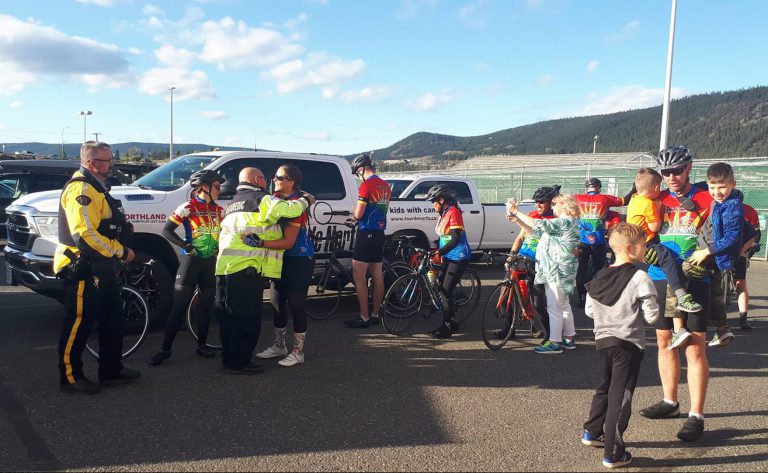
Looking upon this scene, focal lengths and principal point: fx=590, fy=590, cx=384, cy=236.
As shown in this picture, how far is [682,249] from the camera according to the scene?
14.4ft

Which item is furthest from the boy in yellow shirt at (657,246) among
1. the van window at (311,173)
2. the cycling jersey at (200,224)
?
the van window at (311,173)

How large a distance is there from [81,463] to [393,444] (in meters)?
1.98

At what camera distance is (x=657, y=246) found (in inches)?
174

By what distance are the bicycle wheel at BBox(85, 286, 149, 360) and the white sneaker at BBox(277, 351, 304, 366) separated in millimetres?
1497

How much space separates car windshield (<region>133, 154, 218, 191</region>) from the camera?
25.1 feet

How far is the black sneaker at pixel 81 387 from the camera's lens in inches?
191

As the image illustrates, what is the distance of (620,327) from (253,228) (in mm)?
3078

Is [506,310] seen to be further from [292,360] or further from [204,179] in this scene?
[204,179]

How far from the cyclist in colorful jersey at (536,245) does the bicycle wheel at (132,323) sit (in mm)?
3917

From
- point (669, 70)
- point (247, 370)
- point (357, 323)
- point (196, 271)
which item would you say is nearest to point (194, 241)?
point (196, 271)

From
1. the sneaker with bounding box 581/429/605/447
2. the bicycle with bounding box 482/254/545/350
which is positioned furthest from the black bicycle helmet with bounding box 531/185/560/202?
the sneaker with bounding box 581/429/605/447

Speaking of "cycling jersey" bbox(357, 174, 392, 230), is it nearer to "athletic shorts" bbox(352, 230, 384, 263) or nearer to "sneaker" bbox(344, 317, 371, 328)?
"athletic shorts" bbox(352, 230, 384, 263)

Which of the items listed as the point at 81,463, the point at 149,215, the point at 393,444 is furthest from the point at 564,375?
the point at 149,215

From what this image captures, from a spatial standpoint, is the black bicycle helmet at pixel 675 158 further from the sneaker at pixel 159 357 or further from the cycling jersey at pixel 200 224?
the sneaker at pixel 159 357
